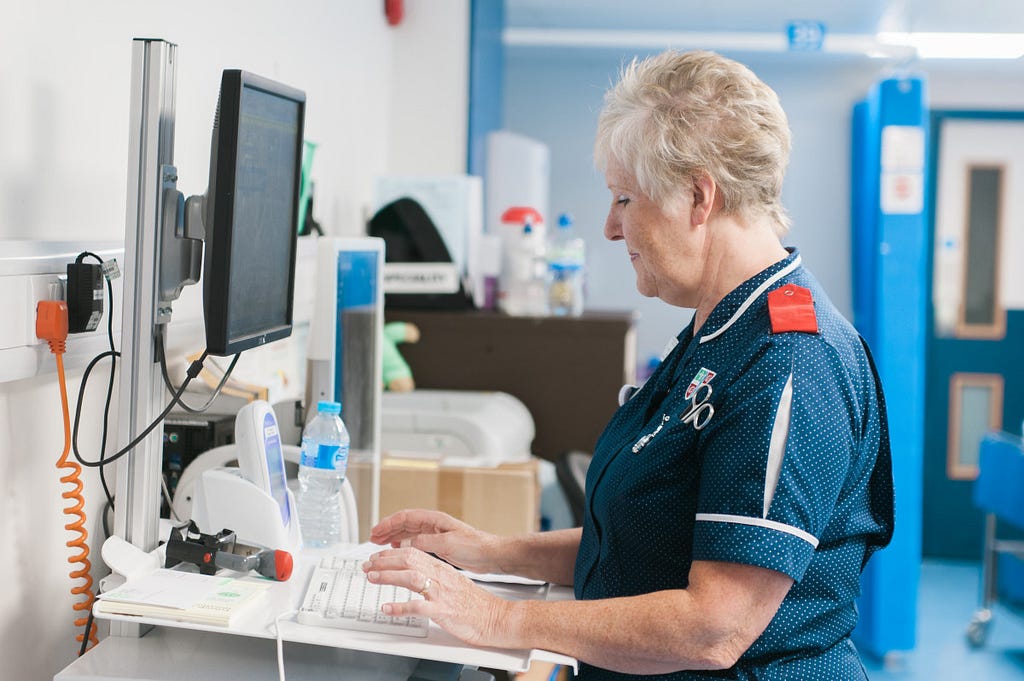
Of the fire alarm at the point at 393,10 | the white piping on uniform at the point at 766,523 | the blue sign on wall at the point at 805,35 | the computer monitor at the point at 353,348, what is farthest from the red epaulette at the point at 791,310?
the blue sign on wall at the point at 805,35

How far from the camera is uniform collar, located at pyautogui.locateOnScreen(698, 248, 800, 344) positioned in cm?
135

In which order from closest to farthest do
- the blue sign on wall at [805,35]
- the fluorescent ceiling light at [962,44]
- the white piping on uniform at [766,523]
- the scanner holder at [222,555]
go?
the white piping on uniform at [766,523] < the scanner holder at [222,555] < the blue sign on wall at [805,35] < the fluorescent ceiling light at [962,44]

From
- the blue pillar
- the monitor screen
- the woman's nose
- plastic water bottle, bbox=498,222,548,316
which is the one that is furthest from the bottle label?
the blue pillar

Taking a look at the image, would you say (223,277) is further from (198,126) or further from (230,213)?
(198,126)

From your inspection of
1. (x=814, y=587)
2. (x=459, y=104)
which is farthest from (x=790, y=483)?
(x=459, y=104)

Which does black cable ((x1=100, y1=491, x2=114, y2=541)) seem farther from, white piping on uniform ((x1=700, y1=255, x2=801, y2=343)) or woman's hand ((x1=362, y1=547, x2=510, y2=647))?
white piping on uniform ((x1=700, y1=255, x2=801, y2=343))

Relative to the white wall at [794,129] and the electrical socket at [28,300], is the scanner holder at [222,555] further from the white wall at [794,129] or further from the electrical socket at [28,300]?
the white wall at [794,129]

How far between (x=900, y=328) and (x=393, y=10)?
237cm

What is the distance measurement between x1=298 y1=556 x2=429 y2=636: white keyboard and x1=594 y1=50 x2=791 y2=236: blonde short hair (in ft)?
2.09

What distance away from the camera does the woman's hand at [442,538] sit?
1.62 metres

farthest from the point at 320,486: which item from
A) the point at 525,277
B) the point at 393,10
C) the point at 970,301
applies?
the point at 970,301

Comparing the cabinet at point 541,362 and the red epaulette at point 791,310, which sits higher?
the red epaulette at point 791,310

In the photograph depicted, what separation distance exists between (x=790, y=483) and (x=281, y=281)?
2.93 feet

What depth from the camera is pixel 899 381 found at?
13.8ft
